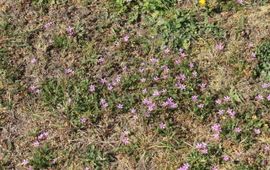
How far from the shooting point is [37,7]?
25.0ft

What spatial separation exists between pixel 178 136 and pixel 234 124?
2.05 ft

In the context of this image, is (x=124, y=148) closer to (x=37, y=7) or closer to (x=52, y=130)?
(x=52, y=130)

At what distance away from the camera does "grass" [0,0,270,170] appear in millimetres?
5805

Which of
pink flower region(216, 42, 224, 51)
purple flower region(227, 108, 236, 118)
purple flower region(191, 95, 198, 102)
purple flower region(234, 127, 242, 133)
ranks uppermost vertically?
pink flower region(216, 42, 224, 51)

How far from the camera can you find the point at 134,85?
6457 mm

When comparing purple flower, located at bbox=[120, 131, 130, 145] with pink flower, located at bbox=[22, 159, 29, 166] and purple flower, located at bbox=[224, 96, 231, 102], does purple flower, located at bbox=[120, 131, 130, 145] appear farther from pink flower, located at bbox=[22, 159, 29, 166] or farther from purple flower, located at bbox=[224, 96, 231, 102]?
purple flower, located at bbox=[224, 96, 231, 102]

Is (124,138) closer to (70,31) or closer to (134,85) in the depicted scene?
(134,85)

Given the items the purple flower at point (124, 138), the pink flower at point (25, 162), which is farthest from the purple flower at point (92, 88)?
the pink flower at point (25, 162)

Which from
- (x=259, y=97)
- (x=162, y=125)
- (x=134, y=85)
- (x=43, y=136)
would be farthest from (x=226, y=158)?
(x=43, y=136)

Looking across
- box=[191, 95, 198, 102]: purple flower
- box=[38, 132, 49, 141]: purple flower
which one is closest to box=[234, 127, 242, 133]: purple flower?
box=[191, 95, 198, 102]: purple flower

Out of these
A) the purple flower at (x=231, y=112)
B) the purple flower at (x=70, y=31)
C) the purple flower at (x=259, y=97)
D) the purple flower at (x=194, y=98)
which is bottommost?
the purple flower at (x=231, y=112)

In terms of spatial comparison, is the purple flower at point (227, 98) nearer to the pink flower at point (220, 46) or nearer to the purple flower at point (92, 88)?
the pink flower at point (220, 46)

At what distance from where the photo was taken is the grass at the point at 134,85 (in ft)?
19.0

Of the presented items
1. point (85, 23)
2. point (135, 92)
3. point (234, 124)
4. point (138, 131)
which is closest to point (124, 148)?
point (138, 131)
